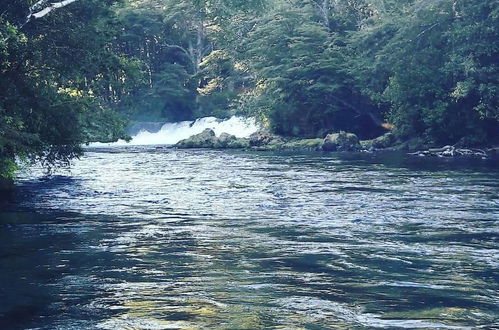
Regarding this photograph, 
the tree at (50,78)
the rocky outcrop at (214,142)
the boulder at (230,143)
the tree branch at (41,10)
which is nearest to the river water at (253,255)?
the tree at (50,78)

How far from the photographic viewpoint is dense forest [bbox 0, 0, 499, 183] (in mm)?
19531

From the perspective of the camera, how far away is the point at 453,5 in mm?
43625

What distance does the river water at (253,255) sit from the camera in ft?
29.2

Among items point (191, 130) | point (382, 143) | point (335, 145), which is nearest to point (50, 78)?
point (335, 145)

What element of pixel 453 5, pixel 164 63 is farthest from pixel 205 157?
pixel 164 63

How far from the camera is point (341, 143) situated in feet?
150

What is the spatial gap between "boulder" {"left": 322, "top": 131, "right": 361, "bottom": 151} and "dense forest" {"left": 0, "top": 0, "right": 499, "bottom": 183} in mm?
3191

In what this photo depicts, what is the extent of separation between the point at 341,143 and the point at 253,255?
3381cm

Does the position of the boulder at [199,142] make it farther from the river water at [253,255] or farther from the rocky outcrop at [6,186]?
the rocky outcrop at [6,186]

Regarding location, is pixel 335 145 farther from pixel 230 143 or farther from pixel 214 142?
pixel 214 142

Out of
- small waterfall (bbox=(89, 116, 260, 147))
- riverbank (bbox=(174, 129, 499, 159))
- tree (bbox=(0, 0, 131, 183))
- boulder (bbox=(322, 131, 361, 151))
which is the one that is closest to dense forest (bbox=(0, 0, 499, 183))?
tree (bbox=(0, 0, 131, 183))

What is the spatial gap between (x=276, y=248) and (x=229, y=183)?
12.5 m

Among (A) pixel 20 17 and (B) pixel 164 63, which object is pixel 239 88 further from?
(A) pixel 20 17

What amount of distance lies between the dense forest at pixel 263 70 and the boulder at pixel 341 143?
3191mm
